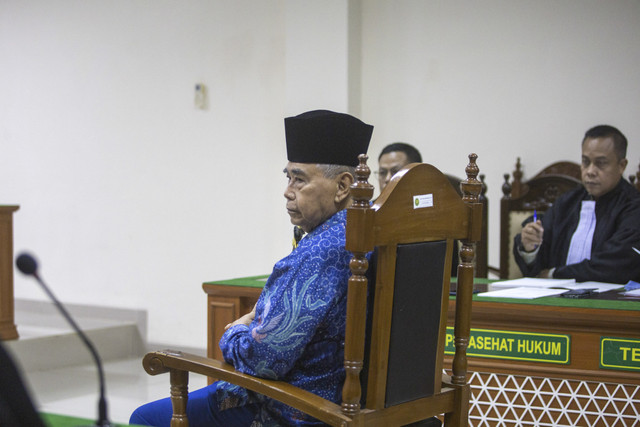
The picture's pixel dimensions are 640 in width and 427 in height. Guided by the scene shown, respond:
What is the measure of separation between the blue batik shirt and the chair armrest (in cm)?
3

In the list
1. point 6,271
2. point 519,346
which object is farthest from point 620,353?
point 6,271

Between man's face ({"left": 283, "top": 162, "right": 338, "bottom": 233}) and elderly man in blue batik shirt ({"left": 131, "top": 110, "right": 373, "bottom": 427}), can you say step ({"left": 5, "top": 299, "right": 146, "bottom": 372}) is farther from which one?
man's face ({"left": 283, "top": 162, "right": 338, "bottom": 233})

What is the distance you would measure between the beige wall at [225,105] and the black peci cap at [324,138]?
3.02m

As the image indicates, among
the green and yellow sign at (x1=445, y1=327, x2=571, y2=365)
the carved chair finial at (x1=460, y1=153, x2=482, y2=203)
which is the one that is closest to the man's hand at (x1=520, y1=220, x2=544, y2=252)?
the green and yellow sign at (x1=445, y1=327, x2=571, y2=365)

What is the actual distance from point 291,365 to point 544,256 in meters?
2.30

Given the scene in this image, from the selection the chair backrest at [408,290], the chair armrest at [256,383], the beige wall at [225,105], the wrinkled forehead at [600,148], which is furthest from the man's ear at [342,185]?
the beige wall at [225,105]

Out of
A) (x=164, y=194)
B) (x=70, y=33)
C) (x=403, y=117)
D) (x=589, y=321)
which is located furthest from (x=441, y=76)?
(x=70, y=33)

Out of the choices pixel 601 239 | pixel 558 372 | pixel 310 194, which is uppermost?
pixel 310 194

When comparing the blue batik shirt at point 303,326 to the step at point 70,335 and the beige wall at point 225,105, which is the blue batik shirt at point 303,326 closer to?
the beige wall at point 225,105

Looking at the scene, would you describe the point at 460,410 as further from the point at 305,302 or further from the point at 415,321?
the point at 305,302

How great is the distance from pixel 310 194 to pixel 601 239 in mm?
2074

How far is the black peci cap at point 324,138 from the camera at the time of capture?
6.31 feet

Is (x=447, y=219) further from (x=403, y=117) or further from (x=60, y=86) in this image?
(x=60, y=86)

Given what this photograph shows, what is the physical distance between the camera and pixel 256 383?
1.80 meters
